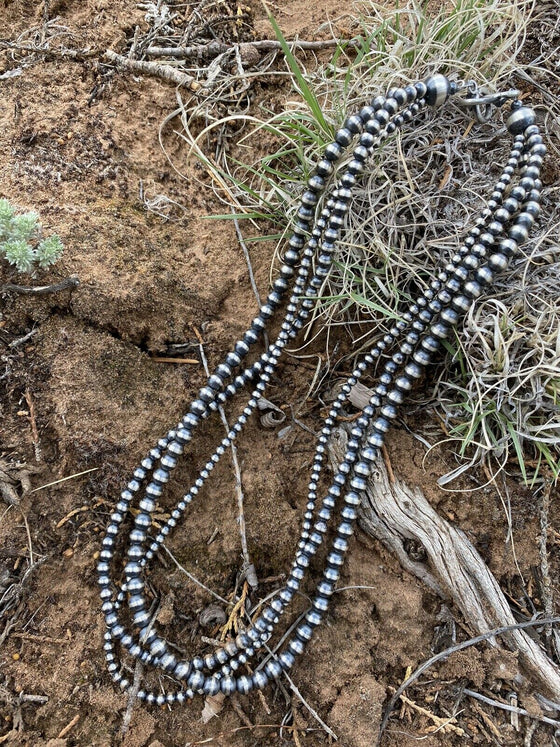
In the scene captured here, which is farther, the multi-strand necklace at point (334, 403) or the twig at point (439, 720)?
the multi-strand necklace at point (334, 403)

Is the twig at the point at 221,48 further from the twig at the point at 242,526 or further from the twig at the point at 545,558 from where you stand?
the twig at the point at 545,558

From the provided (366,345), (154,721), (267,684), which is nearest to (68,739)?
(154,721)

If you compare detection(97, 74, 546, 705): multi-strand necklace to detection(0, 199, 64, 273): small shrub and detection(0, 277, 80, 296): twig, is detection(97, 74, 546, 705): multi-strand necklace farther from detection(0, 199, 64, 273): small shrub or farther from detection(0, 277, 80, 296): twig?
detection(0, 199, 64, 273): small shrub

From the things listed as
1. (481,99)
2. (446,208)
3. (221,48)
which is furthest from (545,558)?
(221,48)

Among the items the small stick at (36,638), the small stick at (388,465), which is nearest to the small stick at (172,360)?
the small stick at (388,465)

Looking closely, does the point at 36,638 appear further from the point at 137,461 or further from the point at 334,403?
the point at 334,403
